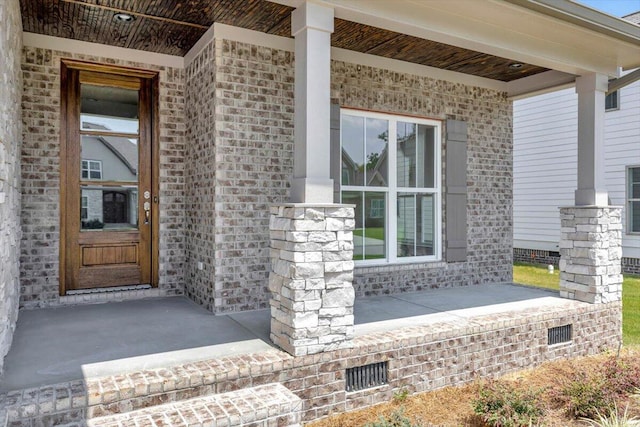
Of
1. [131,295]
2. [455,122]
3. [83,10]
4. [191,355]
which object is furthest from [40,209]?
[455,122]

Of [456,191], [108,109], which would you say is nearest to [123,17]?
[108,109]

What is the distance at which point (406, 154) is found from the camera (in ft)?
19.6

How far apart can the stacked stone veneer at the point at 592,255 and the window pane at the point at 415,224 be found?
5.38 ft

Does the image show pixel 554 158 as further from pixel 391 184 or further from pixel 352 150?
pixel 352 150

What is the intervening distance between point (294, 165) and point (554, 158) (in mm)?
9222

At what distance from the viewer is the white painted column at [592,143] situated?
5320 mm

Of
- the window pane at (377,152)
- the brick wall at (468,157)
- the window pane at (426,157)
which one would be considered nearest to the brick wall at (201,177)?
the brick wall at (468,157)

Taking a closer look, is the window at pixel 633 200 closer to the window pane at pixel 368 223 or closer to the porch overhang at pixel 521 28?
the porch overhang at pixel 521 28

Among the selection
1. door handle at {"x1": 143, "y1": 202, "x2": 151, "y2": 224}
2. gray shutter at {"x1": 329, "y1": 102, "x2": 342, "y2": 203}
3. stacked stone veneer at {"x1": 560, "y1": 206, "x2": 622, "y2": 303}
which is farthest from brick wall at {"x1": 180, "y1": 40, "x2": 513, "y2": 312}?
stacked stone veneer at {"x1": 560, "y1": 206, "x2": 622, "y2": 303}

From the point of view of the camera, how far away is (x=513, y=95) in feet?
22.1

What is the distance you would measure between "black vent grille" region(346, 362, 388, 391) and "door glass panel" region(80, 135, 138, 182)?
3.37m

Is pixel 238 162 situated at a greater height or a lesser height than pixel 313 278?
greater

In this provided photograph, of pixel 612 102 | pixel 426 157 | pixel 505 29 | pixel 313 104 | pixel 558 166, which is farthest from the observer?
pixel 558 166

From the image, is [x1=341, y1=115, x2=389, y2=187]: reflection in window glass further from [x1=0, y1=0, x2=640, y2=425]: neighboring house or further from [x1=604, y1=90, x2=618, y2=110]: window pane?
[x1=604, y1=90, x2=618, y2=110]: window pane
